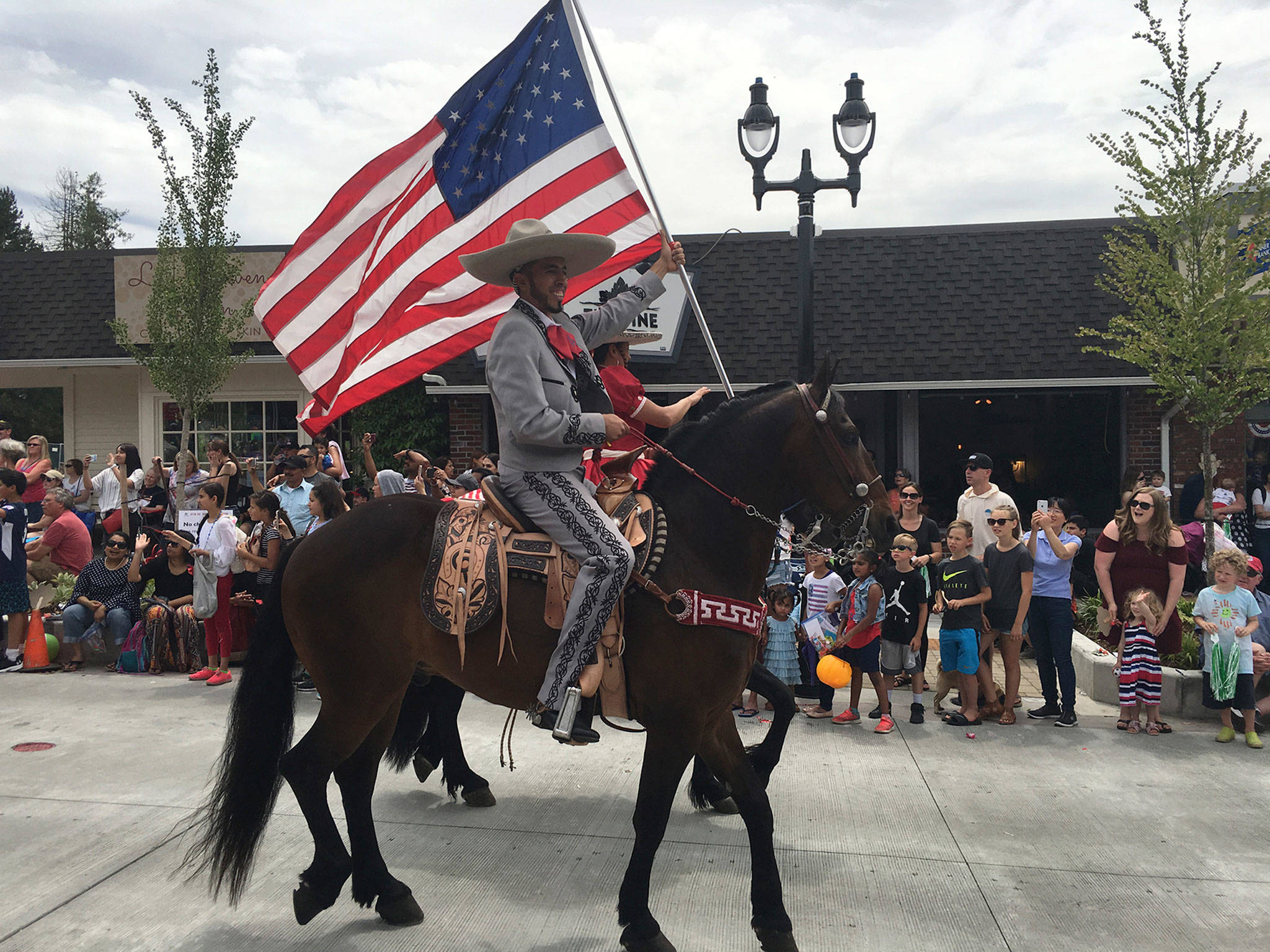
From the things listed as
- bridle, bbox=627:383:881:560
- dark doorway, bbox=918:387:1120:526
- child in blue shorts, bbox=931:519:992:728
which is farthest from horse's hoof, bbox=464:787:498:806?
dark doorway, bbox=918:387:1120:526

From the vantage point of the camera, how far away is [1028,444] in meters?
15.1

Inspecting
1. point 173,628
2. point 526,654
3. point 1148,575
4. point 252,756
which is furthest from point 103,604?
point 1148,575

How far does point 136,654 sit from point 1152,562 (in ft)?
29.3

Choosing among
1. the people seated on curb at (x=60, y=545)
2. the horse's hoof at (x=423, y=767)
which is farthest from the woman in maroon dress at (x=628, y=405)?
the people seated on curb at (x=60, y=545)

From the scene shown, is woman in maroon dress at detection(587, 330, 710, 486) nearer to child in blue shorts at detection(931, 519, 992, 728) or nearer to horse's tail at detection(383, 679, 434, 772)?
horse's tail at detection(383, 679, 434, 772)

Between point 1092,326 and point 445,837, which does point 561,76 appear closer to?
point 445,837

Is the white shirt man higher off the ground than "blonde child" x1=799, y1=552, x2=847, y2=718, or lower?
higher

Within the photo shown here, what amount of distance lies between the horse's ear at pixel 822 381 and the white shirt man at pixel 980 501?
4853 millimetres

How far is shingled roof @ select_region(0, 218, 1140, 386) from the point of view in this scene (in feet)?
41.6

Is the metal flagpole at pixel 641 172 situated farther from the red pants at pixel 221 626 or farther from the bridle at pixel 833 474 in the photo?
the red pants at pixel 221 626

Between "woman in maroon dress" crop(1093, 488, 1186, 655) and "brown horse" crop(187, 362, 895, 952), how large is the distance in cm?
445

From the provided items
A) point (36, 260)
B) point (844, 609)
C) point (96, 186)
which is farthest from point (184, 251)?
point (96, 186)

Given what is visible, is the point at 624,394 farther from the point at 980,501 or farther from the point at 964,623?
the point at 980,501

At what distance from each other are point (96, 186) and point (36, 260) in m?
30.6
